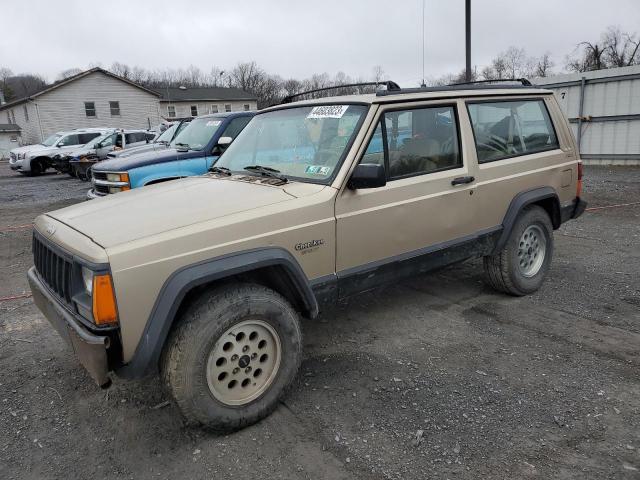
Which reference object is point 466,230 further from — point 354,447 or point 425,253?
point 354,447

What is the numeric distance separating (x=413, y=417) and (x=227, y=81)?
3546 inches

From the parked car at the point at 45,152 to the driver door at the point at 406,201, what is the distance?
19.3 m

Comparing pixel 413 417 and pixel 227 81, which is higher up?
pixel 227 81

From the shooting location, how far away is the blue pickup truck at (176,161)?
7.18 meters

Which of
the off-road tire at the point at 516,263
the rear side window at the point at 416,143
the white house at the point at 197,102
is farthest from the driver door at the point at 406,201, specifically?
the white house at the point at 197,102

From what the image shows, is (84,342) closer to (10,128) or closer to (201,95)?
(10,128)

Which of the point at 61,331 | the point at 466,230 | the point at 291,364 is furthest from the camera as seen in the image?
the point at 466,230

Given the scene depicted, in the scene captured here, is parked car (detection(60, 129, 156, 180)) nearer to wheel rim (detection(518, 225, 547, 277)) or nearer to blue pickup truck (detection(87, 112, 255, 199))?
blue pickup truck (detection(87, 112, 255, 199))

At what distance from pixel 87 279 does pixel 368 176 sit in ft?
5.74

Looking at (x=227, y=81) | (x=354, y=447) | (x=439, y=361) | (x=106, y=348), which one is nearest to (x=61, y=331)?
(x=106, y=348)

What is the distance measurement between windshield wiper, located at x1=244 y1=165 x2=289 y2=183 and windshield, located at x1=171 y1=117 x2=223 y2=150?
4.34 meters

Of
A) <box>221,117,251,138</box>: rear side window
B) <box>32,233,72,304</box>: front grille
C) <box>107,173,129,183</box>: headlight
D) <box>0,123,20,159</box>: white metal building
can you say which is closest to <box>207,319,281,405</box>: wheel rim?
<box>32,233,72,304</box>: front grille

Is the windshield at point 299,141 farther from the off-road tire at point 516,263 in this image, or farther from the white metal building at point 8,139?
the white metal building at point 8,139

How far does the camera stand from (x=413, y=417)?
295cm
